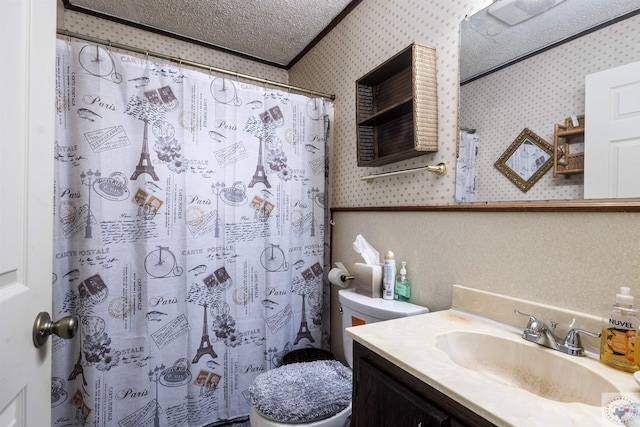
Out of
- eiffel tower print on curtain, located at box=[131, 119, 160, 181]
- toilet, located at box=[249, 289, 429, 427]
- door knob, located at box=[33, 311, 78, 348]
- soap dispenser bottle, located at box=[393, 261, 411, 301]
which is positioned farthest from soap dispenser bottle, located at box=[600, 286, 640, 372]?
eiffel tower print on curtain, located at box=[131, 119, 160, 181]

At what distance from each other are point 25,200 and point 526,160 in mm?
1354

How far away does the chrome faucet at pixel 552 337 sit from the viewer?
2.74ft

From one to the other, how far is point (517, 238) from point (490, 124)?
0.43 metres

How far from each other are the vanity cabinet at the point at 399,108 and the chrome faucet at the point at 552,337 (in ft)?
2.44

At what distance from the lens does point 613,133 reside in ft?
2.77

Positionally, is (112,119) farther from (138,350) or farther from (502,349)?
(502,349)

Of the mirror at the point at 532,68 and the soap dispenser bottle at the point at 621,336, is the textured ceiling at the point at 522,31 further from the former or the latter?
the soap dispenser bottle at the point at 621,336

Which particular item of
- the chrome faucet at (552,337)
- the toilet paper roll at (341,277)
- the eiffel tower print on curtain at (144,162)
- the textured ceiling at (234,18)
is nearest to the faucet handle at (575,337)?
the chrome faucet at (552,337)

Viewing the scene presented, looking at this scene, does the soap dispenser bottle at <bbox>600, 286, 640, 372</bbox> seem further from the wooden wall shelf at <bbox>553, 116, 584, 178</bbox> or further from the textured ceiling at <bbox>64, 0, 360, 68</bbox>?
the textured ceiling at <bbox>64, 0, 360, 68</bbox>

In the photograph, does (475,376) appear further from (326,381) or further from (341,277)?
(341,277)

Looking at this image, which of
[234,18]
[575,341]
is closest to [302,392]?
[575,341]

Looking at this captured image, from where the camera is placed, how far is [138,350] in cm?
153

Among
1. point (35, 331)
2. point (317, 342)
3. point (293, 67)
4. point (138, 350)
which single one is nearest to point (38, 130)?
point (35, 331)

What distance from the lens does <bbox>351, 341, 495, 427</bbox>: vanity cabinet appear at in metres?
0.68
